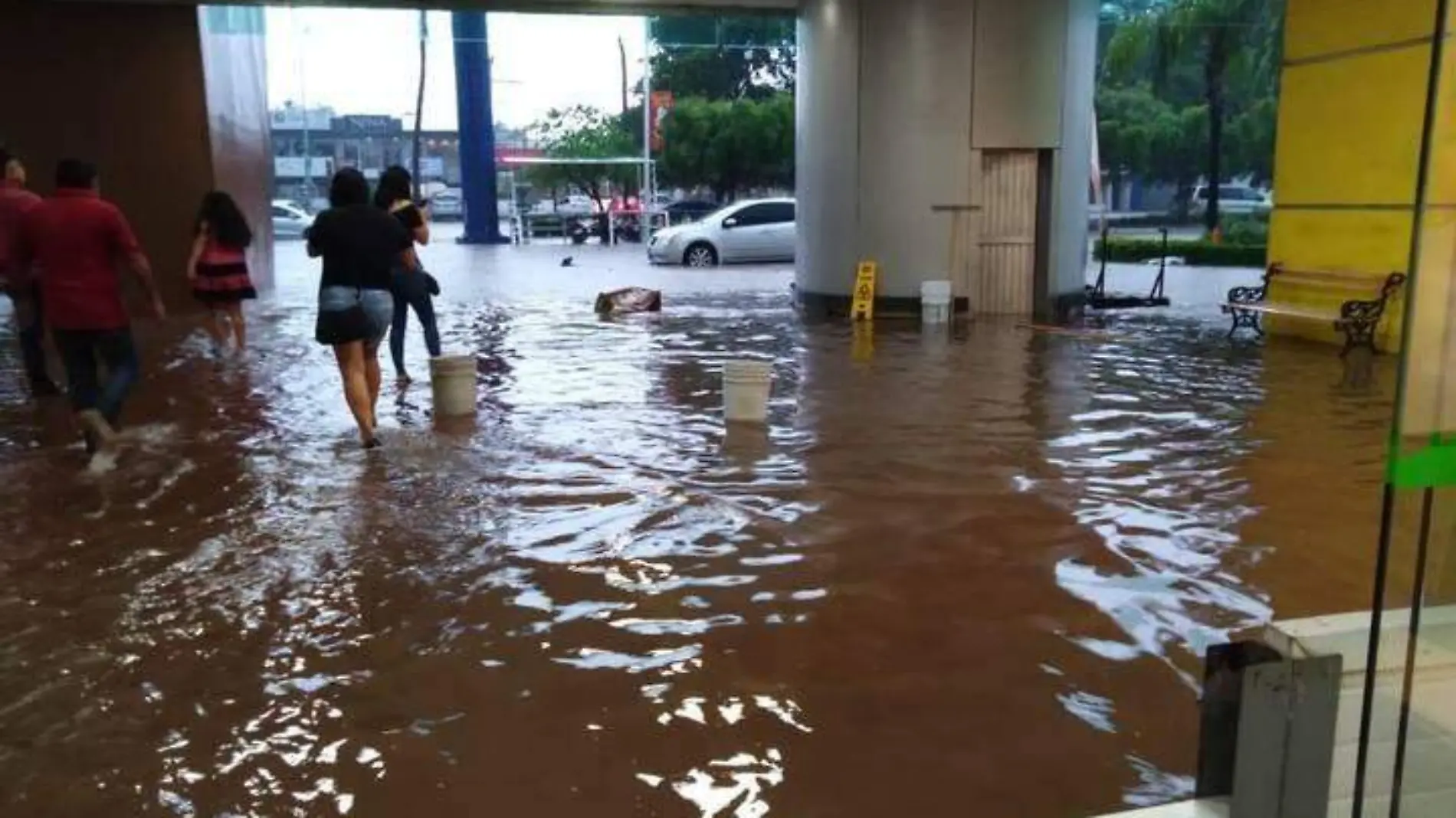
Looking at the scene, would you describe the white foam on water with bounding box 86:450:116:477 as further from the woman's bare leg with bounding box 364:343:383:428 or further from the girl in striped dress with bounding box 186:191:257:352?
the girl in striped dress with bounding box 186:191:257:352

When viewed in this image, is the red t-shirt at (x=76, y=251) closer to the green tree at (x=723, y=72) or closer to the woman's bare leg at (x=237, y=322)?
the woman's bare leg at (x=237, y=322)

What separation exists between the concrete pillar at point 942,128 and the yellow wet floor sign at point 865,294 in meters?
0.21

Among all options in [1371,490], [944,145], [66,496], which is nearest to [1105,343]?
[944,145]

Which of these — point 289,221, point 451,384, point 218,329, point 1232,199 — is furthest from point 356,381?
point 1232,199

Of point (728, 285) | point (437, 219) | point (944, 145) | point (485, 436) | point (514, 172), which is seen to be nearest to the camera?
point (485, 436)

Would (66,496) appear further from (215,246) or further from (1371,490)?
(1371,490)

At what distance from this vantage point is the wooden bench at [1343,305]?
11.2 meters

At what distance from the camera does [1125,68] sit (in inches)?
1291

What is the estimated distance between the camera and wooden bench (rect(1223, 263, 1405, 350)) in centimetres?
1117

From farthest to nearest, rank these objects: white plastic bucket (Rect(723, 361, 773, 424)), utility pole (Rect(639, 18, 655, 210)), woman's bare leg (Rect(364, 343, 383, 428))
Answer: utility pole (Rect(639, 18, 655, 210))
white plastic bucket (Rect(723, 361, 773, 424))
woman's bare leg (Rect(364, 343, 383, 428))

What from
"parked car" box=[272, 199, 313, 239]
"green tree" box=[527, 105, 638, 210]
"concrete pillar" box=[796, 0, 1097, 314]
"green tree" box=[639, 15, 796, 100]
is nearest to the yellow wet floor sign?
"concrete pillar" box=[796, 0, 1097, 314]

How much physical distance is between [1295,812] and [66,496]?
620cm

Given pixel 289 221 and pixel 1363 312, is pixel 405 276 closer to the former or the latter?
pixel 1363 312

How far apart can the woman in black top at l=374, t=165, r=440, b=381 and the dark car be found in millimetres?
28032
